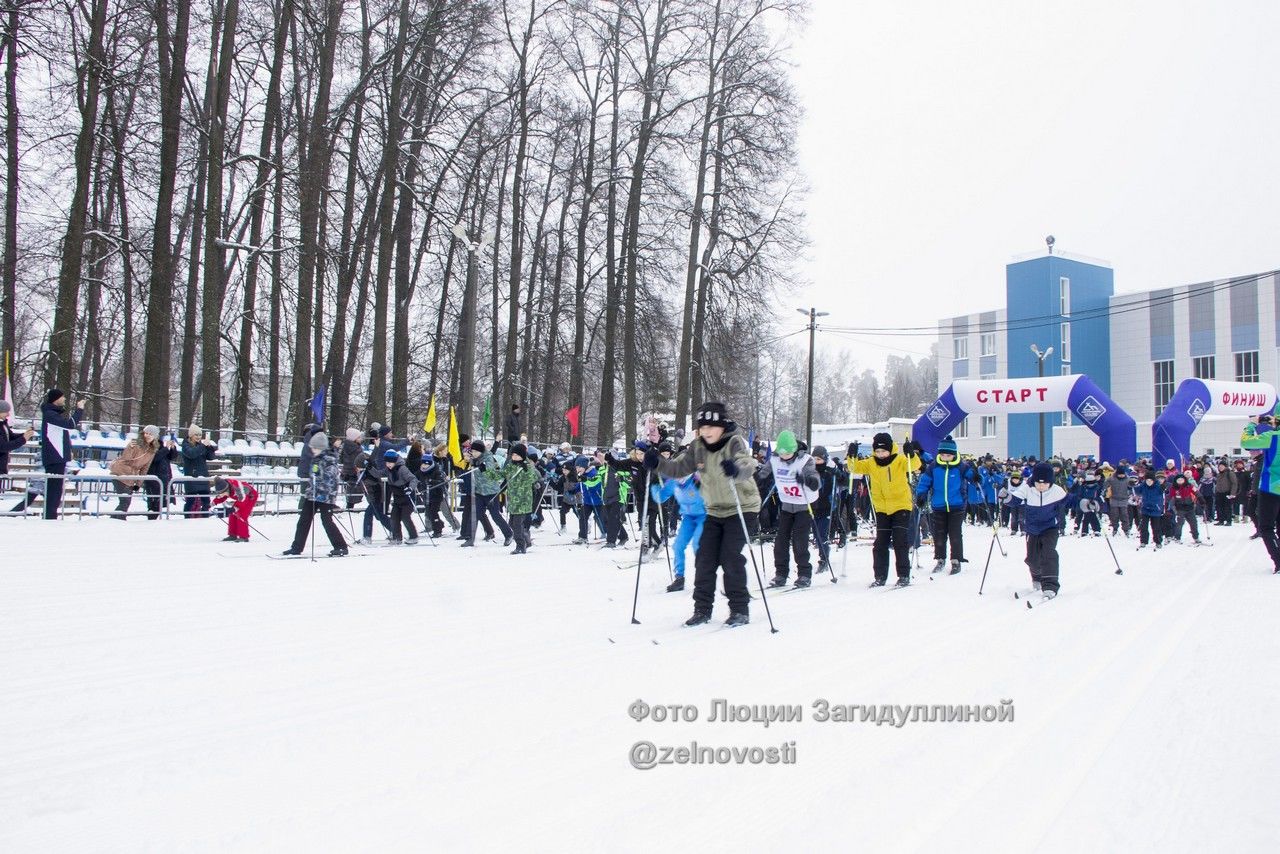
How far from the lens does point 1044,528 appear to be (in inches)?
377

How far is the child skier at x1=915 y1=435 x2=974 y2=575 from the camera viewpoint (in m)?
12.3

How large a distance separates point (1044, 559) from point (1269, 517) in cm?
382

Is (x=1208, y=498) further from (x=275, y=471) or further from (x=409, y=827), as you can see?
(x=409, y=827)

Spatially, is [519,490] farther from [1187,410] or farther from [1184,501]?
[1187,410]

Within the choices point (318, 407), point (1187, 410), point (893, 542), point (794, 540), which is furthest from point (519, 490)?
point (1187, 410)

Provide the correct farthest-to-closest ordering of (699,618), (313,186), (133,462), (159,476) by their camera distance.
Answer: (313,186) < (159,476) < (133,462) < (699,618)

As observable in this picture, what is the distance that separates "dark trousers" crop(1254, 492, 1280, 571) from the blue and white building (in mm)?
42027

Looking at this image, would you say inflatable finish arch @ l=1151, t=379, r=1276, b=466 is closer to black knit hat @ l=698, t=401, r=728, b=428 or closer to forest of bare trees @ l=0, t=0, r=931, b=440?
forest of bare trees @ l=0, t=0, r=931, b=440

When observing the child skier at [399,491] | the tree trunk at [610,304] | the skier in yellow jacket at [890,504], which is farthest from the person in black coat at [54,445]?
the tree trunk at [610,304]

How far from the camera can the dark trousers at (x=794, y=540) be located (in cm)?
1013

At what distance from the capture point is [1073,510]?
23.5 m

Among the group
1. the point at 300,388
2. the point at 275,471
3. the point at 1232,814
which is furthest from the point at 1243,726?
the point at 300,388

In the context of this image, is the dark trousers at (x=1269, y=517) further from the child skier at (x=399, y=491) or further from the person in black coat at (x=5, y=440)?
the person in black coat at (x=5, y=440)

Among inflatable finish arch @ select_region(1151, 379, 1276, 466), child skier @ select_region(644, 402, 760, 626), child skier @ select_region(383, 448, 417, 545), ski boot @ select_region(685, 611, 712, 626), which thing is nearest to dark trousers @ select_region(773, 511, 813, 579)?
child skier @ select_region(644, 402, 760, 626)
